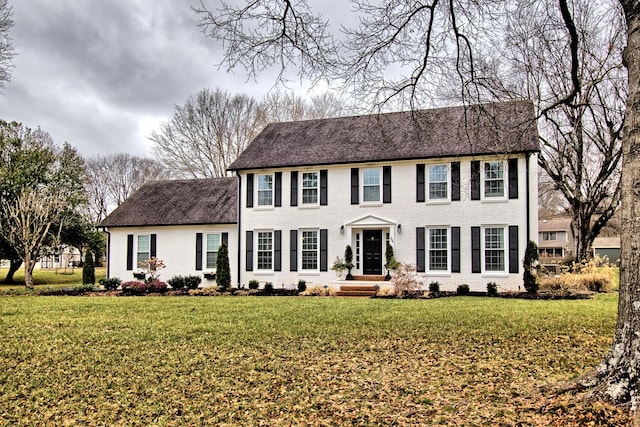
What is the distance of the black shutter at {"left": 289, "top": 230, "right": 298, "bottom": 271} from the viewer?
20.4 m

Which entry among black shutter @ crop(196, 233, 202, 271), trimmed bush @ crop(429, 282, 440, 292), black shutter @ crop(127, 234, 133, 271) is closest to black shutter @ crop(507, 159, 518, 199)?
trimmed bush @ crop(429, 282, 440, 292)

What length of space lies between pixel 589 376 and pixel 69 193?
2988cm

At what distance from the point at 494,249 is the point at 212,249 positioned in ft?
39.3

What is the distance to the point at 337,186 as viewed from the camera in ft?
66.4

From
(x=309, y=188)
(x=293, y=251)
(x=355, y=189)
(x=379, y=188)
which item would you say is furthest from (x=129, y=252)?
(x=379, y=188)

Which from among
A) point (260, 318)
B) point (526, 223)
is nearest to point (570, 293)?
point (526, 223)

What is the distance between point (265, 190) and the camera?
2125 centimetres

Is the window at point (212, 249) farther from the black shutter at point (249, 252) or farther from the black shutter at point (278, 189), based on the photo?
the black shutter at point (278, 189)

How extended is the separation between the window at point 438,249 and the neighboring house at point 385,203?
38 mm

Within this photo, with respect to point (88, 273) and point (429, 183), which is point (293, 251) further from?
point (88, 273)

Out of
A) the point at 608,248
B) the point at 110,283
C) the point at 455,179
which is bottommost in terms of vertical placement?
the point at 110,283

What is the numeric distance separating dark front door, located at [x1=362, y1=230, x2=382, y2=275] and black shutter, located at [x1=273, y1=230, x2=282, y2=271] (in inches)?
139

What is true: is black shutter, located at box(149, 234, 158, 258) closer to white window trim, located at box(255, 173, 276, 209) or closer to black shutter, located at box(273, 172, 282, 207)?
white window trim, located at box(255, 173, 276, 209)

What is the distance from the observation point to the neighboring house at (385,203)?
17.9 m
